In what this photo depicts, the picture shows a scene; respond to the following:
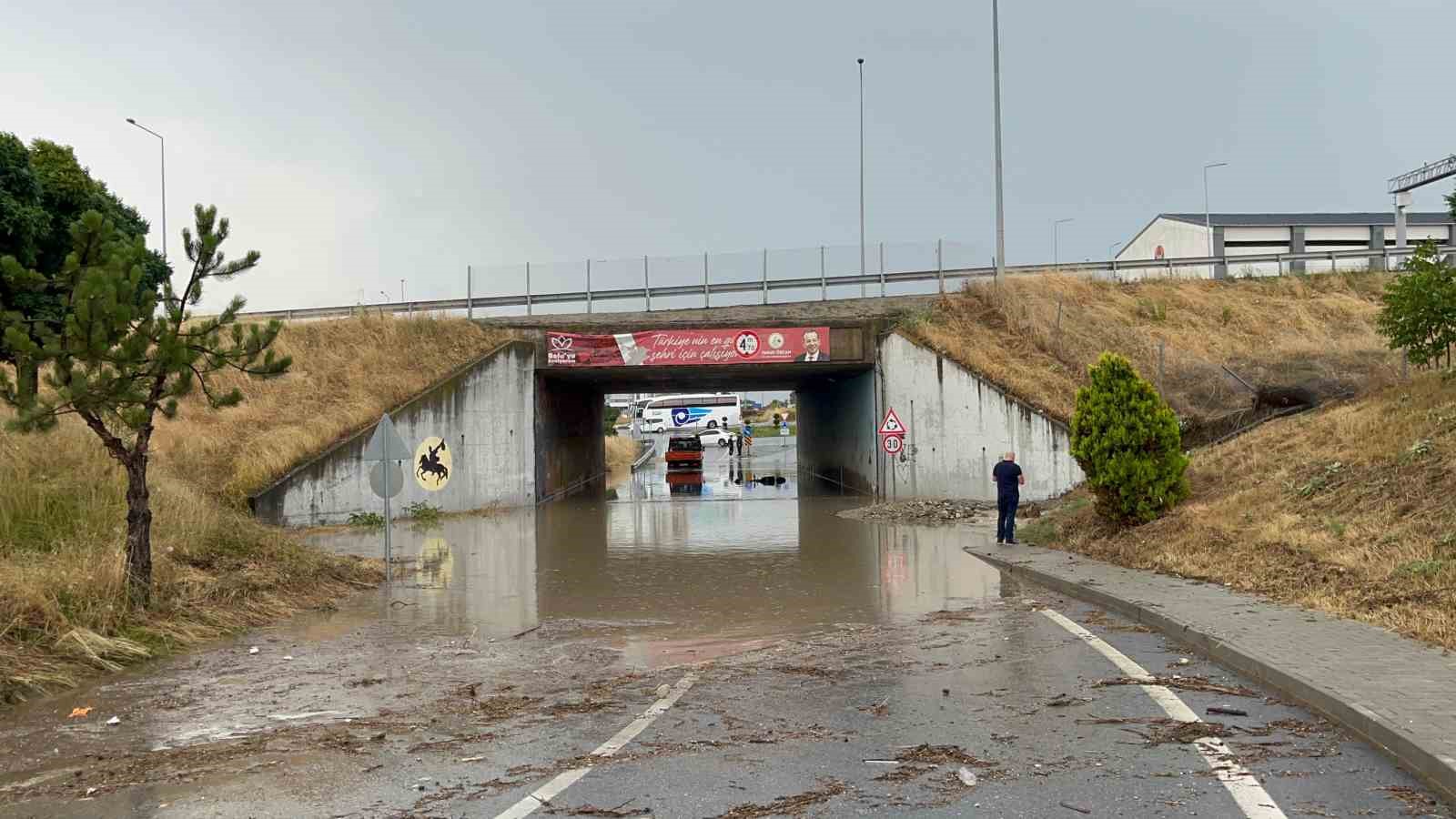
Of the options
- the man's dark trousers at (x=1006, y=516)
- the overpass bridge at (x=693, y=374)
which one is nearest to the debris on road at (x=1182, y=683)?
the man's dark trousers at (x=1006, y=516)

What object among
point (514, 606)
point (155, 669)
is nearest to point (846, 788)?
point (155, 669)

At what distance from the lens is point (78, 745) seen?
7230mm

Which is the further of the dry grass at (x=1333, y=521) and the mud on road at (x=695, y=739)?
the dry grass at (x=1333, y=521)

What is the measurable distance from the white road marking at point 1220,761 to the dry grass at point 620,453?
5230 centimetres

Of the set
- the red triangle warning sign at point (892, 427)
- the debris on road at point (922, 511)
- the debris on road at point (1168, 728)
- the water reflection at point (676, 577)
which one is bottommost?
the water reflection at point (676, 577)

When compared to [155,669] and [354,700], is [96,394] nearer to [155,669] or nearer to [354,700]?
[155,669]

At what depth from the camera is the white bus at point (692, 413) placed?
307 feet

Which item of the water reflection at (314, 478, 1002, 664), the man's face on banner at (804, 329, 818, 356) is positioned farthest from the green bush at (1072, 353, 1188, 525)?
the man's face on banner at (804, 329, 818, 356)

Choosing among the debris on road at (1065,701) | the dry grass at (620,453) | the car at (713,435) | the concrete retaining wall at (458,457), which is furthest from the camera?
the car at (713,435)

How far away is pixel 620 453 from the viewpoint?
6894cm

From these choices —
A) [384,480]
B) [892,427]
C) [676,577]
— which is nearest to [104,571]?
[384,480]

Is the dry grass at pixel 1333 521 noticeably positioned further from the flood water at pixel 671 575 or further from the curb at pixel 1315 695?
the flood water at pixel 671 575

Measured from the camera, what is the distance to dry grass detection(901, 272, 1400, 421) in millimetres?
28578

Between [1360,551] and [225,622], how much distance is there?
1185 cm
